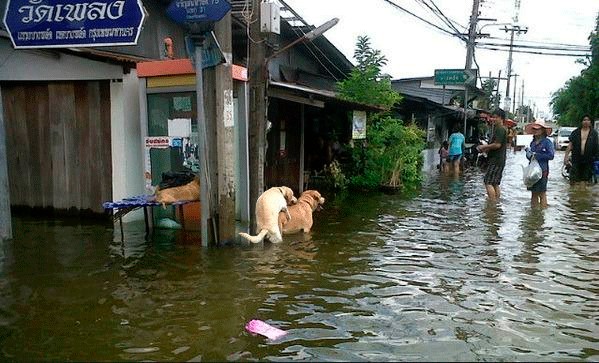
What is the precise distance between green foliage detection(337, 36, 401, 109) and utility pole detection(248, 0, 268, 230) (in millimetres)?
6744

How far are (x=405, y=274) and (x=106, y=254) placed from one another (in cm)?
380

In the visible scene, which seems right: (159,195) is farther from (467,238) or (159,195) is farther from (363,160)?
(363,160)

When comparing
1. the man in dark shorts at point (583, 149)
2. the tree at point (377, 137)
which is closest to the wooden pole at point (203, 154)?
the tree at point (377, 137)

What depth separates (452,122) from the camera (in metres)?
29.2

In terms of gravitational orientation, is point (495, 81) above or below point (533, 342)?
above

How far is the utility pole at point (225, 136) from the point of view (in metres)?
6.84

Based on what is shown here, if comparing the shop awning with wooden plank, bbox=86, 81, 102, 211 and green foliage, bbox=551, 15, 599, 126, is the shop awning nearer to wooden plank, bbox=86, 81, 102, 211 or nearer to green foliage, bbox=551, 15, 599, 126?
wooden plank, bbox=86, 81, 102, 211

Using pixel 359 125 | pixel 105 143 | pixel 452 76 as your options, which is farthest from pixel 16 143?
pixel 452 76

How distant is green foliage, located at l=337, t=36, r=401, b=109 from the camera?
14.2 m

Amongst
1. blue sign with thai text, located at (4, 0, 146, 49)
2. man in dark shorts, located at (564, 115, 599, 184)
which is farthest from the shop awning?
man in dark shorts, located at (564, 115, 599, 184)

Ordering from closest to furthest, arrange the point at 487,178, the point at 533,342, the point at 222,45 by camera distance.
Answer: the point at 533,342 < the point at 222,45 < the point at 487,178

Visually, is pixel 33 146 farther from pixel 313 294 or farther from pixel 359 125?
pixel 359 125

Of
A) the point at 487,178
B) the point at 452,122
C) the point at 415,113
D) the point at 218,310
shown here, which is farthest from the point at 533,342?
the point at 452,122

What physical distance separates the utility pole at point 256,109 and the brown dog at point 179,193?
78 cm
